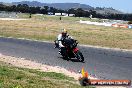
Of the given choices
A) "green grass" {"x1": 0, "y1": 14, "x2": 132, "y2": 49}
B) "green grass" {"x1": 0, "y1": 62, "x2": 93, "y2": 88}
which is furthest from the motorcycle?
"green grass" {"x1": 0, "y1": 14, "x2": 132, "y2": 49}

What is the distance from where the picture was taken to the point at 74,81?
13.2 metres

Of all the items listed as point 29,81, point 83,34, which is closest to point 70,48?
point 29,81

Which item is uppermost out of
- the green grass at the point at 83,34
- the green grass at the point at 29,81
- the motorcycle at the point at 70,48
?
the green grass at the point at 29,81

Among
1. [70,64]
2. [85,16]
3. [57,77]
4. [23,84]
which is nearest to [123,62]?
[70,64]

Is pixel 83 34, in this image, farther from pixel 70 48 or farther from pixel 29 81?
pixel 29 81

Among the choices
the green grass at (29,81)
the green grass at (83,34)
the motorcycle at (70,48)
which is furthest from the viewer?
the green grass at (83,34)

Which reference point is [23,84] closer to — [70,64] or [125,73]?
[125,73]

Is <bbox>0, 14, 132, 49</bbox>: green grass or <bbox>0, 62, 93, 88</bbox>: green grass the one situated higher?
<bbox>0, 62, 93, 88</bbox>: green grass

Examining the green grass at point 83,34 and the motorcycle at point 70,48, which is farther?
the green grass at point 83,34

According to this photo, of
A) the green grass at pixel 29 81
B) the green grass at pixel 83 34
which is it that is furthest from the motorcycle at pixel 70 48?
the green grass at pixel 83 34

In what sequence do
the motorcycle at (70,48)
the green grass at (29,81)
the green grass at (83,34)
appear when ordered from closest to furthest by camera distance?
1. the green grass at (29,81)
2. the motorcycle at (70,48)
3. the green grass at (83,34)

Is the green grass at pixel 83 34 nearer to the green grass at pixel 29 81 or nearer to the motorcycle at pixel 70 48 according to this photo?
the motorcycle at pixel 70 48

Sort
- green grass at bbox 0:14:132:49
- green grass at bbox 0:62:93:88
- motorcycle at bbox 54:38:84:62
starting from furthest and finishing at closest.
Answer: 1. green grass at bbox 0:14:132:49
2. motorcycle at bbox 54:38:84:62
3. green grass at bbox 0:62:93:88

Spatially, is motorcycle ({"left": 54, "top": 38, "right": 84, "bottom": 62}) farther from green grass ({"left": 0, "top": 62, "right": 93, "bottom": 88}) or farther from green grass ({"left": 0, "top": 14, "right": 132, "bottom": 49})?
green grass ({"left": 0, "top": 14, "right": 132, "bottom": 49})
